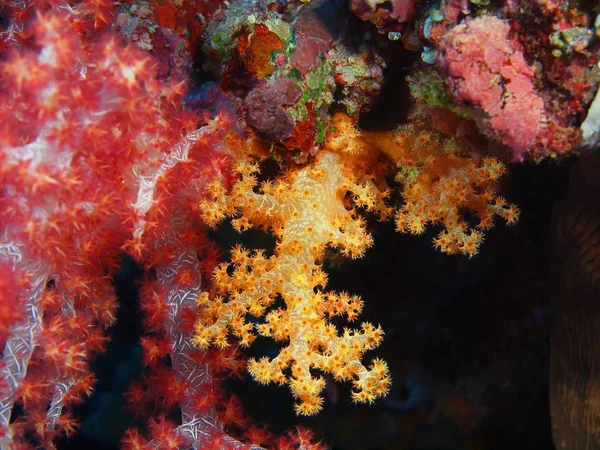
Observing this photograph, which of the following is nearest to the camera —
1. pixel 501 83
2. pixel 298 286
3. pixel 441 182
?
pixel 501 83

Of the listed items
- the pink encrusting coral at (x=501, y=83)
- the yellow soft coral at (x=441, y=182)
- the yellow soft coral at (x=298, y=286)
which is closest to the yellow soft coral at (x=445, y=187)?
the yellow soft coral at (x=441, y=182)

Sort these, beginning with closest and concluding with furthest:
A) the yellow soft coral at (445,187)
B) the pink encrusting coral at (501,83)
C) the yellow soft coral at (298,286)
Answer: the pink encrusting coral at (501,83), the yellow soft coral at (298,286), the yellow soft coral at (445,187)

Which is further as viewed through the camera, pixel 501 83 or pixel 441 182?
pixel 441 182

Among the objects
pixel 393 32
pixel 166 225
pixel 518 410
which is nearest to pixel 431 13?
pixel 393 32

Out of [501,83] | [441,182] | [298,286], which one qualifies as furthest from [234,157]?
[501,83]

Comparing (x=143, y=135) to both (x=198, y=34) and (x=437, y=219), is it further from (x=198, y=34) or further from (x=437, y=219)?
(x=437, y=219)

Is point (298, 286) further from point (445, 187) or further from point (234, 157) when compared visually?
point (445, 187)

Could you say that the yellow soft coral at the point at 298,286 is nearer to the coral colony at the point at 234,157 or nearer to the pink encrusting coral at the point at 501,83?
the coral colony at the point at 234,157

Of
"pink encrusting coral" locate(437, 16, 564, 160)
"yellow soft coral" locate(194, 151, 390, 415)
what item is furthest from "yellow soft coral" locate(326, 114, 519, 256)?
"pink encrusting coral" locate(437, 16, 564, 160)

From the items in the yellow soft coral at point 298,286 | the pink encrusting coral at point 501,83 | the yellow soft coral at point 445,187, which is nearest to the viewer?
the pink encrusting coral at point 501,83
